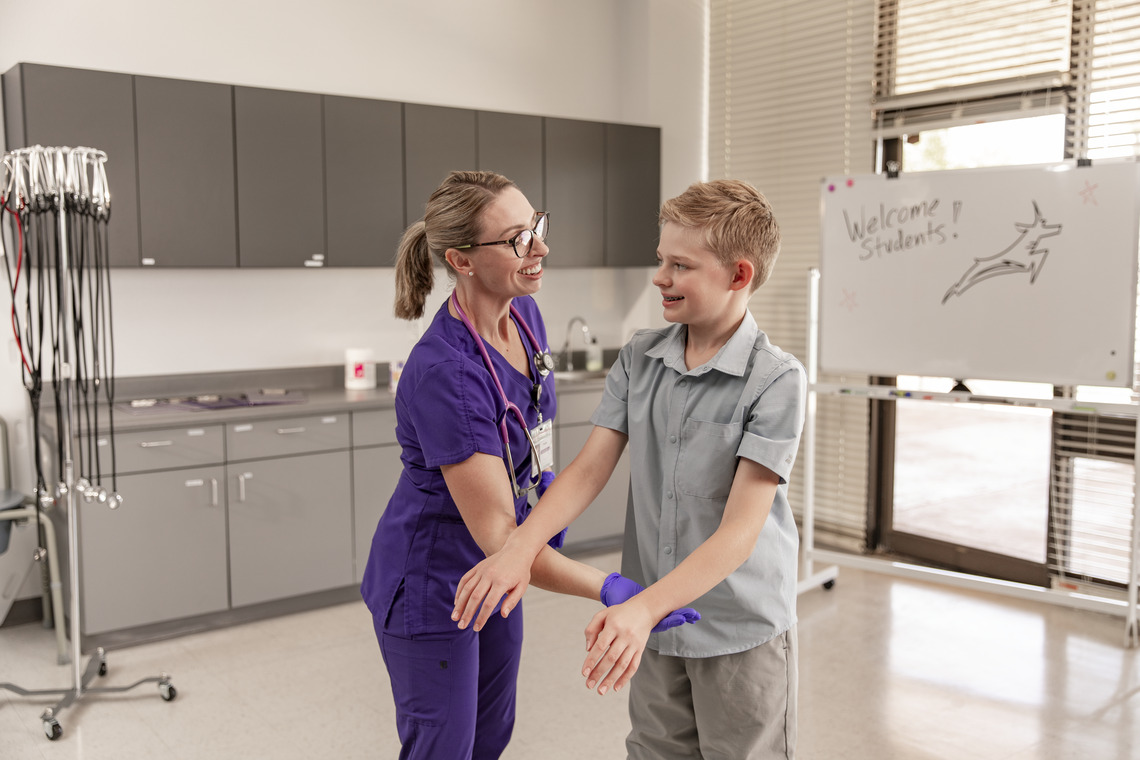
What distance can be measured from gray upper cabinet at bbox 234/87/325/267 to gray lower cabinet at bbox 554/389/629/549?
137 centimetres

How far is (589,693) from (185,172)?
2.52 meters

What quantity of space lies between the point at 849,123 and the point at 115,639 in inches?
159

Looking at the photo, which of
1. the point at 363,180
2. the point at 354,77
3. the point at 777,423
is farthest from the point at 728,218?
the point at 354,77

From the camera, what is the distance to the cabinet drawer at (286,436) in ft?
12.1

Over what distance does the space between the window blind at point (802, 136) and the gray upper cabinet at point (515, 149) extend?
1.24 metres

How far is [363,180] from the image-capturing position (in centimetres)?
416

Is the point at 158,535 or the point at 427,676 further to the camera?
the point at 158,535

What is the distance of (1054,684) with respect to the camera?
319 cm

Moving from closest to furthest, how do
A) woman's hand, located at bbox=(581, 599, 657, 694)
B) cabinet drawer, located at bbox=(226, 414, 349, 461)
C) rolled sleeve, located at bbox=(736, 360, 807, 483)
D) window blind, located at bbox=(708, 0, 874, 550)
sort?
1. woman's hand, located at bbox=(581, 599, 657, 694)
2. rolled sleeve, located at bbox=(736, 360, 807, 483)
3. cabinet drawer, located at bbox=(226, 414, 349, 461)
4. window blind, located at bbox=(708, 0, 874, 550)

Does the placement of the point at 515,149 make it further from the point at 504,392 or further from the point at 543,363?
the point at 504,392

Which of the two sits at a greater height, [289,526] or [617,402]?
[617,402]

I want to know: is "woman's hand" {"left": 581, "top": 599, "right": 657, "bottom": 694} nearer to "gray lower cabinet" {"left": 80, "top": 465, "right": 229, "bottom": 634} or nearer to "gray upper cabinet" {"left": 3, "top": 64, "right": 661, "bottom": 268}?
"gray lower cabinet" {"left": 80, "top": 465, "right": 229, "bottom": 634}

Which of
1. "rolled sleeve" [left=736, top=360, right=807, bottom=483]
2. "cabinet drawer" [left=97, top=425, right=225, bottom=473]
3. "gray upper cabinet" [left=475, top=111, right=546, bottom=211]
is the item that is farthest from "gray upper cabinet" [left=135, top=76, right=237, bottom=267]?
"rolled sleeve" [left=736, top=360, right=807, bottom=483]

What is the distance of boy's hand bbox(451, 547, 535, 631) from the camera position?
49.4 inches
